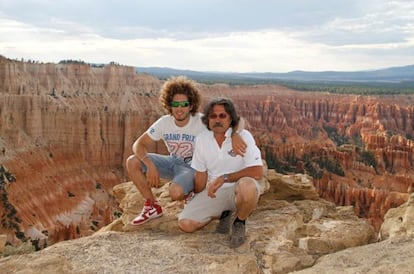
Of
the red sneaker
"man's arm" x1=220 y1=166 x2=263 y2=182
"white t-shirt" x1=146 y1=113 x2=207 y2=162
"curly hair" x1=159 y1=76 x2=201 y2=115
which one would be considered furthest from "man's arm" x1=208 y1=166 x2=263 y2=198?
the red sneaker

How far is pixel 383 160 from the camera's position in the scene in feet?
128

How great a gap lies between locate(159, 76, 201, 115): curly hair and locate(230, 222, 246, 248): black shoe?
129 centimetres

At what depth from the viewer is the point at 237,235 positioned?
4.78 metres

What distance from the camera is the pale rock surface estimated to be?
4344 millimetres

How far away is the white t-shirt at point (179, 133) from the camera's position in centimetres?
530

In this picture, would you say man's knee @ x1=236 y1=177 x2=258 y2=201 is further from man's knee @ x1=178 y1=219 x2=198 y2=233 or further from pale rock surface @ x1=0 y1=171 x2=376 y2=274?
man's knee @ x1=178 y1=219 x2=198 y2=233

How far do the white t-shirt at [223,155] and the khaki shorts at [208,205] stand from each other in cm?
12

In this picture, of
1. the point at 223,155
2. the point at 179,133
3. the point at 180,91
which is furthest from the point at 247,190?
the point at 180,91

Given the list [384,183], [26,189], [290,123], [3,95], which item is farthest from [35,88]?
[290,123]

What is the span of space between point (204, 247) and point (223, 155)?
886mm

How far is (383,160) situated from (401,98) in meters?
41.7

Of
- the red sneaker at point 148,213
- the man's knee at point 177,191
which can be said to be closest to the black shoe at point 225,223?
the man's knee at point 177,191

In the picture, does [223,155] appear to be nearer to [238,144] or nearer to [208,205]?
[238,144]

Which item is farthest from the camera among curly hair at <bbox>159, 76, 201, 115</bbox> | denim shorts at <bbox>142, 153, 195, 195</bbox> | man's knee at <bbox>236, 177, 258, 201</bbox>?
denim shorts at <bbox>142, 153, 195, 195</bbox>
